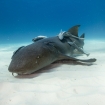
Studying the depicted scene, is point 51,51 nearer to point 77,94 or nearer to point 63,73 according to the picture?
point 63,73

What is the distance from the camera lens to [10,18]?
331 feet

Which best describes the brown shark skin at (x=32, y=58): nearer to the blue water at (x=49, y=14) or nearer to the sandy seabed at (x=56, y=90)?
the sandy seabed at (x=56, y=90)

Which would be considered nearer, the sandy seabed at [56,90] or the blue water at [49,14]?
the sandy seabed at [56,90]

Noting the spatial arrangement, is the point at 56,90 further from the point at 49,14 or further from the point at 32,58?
the point at 49,14

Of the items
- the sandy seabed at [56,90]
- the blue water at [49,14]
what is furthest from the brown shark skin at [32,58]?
the blue water at [49,14]

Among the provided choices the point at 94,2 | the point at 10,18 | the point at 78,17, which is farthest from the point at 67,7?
the point at 10,18

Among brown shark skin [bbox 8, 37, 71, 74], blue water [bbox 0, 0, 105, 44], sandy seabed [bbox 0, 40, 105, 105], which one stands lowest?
sandy seabed [bbox 0, 40, 105, 105]

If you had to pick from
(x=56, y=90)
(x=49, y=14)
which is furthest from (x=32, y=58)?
(x=49, y=14)

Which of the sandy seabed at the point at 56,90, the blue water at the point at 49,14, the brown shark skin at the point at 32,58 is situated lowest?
the sandy seabed at the point at 56,90

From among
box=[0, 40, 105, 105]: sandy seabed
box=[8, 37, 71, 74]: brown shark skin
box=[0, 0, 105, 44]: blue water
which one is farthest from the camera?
box=[0, 0, 105, 44]: blue water

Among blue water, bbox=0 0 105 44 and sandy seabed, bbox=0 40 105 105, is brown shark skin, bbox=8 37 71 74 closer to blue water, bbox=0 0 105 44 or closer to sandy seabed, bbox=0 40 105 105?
sandy seabed, bbox=0 40 105 105

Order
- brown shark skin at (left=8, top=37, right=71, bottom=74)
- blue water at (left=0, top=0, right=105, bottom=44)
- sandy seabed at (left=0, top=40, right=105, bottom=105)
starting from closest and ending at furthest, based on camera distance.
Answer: sandy seabed at (left=0, top=40, right=105, bottom=105) < brown shark skin at (left=8, top=37, right=71, bottom=74) < blue water at (left=0, top=0, right=105, bottom=44)

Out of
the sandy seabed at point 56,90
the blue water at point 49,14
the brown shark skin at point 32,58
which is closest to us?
the sandy seabed at point 56,90

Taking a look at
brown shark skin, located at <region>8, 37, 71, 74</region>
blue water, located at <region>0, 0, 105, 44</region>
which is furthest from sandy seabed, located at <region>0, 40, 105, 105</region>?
blue water, located at <region>0, 0, 105, 44</region>
